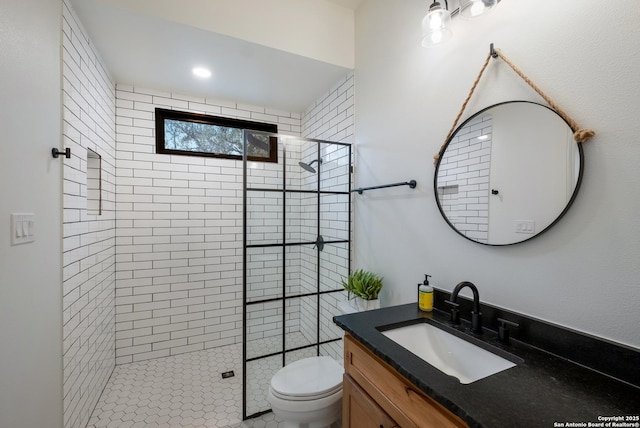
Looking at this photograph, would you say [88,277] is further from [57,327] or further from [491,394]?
[491,394]

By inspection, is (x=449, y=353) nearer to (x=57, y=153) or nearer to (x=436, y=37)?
(x=436, y=37)

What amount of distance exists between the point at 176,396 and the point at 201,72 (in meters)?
2.67

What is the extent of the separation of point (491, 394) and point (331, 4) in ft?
8.67

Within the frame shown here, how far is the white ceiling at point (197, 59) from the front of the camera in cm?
169

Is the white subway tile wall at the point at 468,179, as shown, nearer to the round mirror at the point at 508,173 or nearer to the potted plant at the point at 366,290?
the round mirror at the point at 508,173

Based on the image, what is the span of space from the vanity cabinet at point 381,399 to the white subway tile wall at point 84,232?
1.56 metres

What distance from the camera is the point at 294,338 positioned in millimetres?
2062

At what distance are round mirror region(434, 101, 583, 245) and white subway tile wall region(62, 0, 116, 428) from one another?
2137mm

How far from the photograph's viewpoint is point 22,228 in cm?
109

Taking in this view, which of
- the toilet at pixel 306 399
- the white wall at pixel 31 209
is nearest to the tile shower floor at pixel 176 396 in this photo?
the toilet at pixel 306 399

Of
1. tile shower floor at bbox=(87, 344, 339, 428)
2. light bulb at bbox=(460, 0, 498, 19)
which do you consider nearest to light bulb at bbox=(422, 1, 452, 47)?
light bulb at bbox=(460, 0, 498, 19)

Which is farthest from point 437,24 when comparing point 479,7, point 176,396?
point 176,396

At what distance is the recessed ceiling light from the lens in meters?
2.22

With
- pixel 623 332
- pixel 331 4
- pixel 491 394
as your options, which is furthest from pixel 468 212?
pixel 331 4
